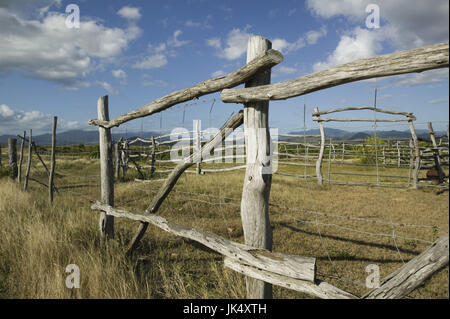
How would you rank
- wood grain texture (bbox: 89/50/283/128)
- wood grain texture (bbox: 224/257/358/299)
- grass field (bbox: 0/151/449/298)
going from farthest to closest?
grass field (bbox: 0/151/449/298) < wood grain texture (bbox: 89/50/283/128) < wood grain texture (bbox: 224/257/358/299)

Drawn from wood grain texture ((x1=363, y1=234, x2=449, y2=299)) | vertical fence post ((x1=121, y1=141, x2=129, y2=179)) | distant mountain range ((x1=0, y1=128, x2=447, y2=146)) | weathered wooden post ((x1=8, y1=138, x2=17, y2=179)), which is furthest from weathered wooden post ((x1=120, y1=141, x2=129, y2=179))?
wood grain texture ((x1=363, y1=234, x2=449, y2=299))

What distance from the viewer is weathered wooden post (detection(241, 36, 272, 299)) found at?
193 cm

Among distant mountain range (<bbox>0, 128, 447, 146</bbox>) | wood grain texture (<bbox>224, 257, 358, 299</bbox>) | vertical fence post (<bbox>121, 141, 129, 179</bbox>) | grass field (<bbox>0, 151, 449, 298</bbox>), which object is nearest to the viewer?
wood grain texture (<bbox>224, 257, 358, 299</bbox>)

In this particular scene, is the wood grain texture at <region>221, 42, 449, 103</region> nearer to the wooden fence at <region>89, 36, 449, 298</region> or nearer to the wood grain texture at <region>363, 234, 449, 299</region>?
the wooden fence at <region>89, 36, 449, 298</region>

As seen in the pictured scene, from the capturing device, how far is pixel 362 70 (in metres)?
1.35

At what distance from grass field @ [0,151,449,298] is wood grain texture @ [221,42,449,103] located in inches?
56.6

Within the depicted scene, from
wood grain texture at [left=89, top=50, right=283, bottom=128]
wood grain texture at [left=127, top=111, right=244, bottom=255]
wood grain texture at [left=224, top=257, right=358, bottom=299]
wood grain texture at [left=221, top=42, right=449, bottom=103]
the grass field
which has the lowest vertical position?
the grass field

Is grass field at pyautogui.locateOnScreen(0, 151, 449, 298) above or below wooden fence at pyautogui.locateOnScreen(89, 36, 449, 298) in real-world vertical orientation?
below

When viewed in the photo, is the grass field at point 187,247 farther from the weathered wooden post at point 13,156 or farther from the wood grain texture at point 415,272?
the weathered wooden post at point 13,156

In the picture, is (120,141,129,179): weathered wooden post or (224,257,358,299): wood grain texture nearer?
(224,257,358,299): wood grain texture
